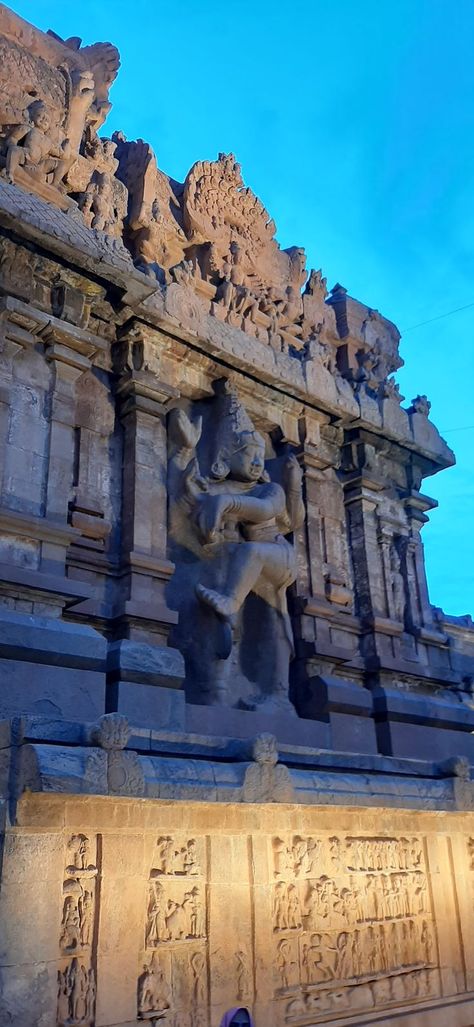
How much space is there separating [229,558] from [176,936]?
5.55 m

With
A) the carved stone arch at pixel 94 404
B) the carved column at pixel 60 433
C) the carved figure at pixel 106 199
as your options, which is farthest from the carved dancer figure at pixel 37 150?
the carved stone arch at pixel 94 404

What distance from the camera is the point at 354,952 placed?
6660mm

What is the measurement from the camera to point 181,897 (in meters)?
5.67

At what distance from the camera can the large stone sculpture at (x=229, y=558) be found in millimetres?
10125

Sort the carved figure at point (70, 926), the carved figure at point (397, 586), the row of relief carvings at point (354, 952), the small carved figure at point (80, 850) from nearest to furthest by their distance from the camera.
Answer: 1. the carved figure at point (70, 926)
2. the small carved figure at point (80, 850)
3. the row of relief carvings at point (354, 952)
4. the carved figure at point (397, 586)

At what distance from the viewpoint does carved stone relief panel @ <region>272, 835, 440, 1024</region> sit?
20.3 ft

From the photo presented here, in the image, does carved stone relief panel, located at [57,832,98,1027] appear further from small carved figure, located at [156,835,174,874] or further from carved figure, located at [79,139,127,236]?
carved figure, located at [79,139,127,236]

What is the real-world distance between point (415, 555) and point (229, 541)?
14.7ft

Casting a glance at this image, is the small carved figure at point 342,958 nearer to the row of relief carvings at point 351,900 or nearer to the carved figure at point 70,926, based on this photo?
the row of relief carvings at point 351,900

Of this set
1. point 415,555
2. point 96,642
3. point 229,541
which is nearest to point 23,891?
point 96,642

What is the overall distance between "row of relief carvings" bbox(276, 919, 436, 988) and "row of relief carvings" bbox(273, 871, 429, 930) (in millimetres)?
93

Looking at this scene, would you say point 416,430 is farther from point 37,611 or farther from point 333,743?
point 37,611

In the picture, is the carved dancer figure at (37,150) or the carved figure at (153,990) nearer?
the carved figure at (153,990)

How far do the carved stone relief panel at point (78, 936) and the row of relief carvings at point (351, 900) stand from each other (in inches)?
63.1
